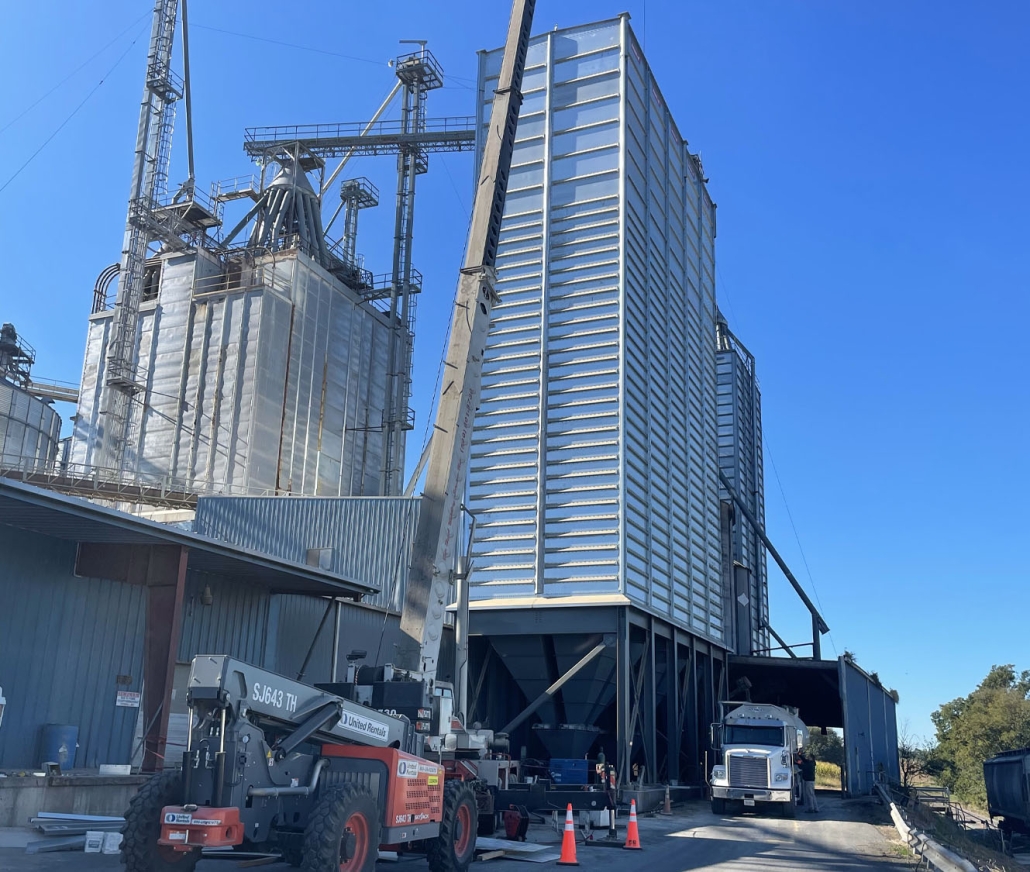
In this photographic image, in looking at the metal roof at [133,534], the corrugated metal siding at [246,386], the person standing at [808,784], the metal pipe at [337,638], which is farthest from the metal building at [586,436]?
the corrugated metal siding at [246,386]

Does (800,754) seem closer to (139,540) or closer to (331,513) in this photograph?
(331,513)

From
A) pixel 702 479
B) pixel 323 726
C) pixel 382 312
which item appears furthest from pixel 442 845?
pixel 382 312

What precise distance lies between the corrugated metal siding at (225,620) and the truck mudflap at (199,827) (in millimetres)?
11009

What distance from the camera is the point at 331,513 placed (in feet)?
85.9

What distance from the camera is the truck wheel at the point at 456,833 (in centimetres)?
1163

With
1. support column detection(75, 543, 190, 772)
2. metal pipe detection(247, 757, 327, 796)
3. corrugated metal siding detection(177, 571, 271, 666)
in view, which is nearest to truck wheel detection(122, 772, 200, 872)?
metal pipe detection(247, 757, 327, 796)

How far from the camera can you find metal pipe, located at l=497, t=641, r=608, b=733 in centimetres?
2441

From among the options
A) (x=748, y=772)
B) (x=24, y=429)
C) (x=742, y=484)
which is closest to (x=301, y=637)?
(x=748, y=772)

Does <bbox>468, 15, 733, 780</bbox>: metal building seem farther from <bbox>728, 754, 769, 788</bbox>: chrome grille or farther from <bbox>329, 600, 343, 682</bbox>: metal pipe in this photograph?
<bbox>329, 600, 343, 682</bbox>: metal pipe

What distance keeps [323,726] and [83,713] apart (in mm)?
9207

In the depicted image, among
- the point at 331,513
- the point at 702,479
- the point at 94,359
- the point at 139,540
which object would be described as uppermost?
the point at 94,359

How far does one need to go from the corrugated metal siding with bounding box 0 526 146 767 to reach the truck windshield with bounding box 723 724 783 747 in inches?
584

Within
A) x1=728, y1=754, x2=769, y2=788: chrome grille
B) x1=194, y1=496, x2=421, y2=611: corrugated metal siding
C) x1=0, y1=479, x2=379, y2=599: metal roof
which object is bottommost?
x1=728, y1=754, x2=769, y2=788: chrome grille

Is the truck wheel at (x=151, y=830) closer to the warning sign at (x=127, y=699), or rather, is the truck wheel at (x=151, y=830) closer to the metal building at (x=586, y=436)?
the warning sign at (x=127, y=699)
